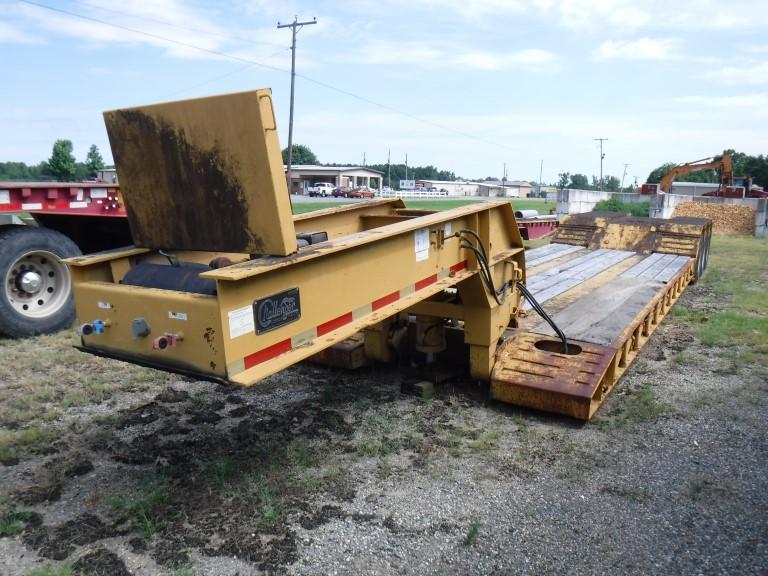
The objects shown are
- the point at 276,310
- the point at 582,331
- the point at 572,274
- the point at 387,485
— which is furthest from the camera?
the point at 572,274

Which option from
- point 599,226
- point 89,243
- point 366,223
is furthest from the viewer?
point 599,226

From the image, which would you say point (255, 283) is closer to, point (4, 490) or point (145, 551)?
point (145, 551)

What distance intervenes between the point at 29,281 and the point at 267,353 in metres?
4.99

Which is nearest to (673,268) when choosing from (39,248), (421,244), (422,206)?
→ (421,244)

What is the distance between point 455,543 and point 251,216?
6.31 ft

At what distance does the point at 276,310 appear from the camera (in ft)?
9.75

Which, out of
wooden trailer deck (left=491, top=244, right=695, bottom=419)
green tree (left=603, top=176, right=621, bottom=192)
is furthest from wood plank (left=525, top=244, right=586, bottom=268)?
green tree (left=603, top=176, right=621, bottom=192)

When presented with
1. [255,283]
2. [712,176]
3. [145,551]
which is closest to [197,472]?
[145,551]

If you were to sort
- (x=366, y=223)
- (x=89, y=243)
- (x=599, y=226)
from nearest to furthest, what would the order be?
(x=366, y=223) → (x=89, y=243) → (x=599, y=226)

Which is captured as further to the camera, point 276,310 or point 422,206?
point 422,206

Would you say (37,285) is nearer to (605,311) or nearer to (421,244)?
(421,244)

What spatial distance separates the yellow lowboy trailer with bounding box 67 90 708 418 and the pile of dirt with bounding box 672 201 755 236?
2097 centimetres

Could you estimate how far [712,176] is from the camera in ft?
231

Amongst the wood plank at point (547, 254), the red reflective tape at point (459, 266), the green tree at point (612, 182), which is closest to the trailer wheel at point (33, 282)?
the red reflective tape at point (459, 266)
